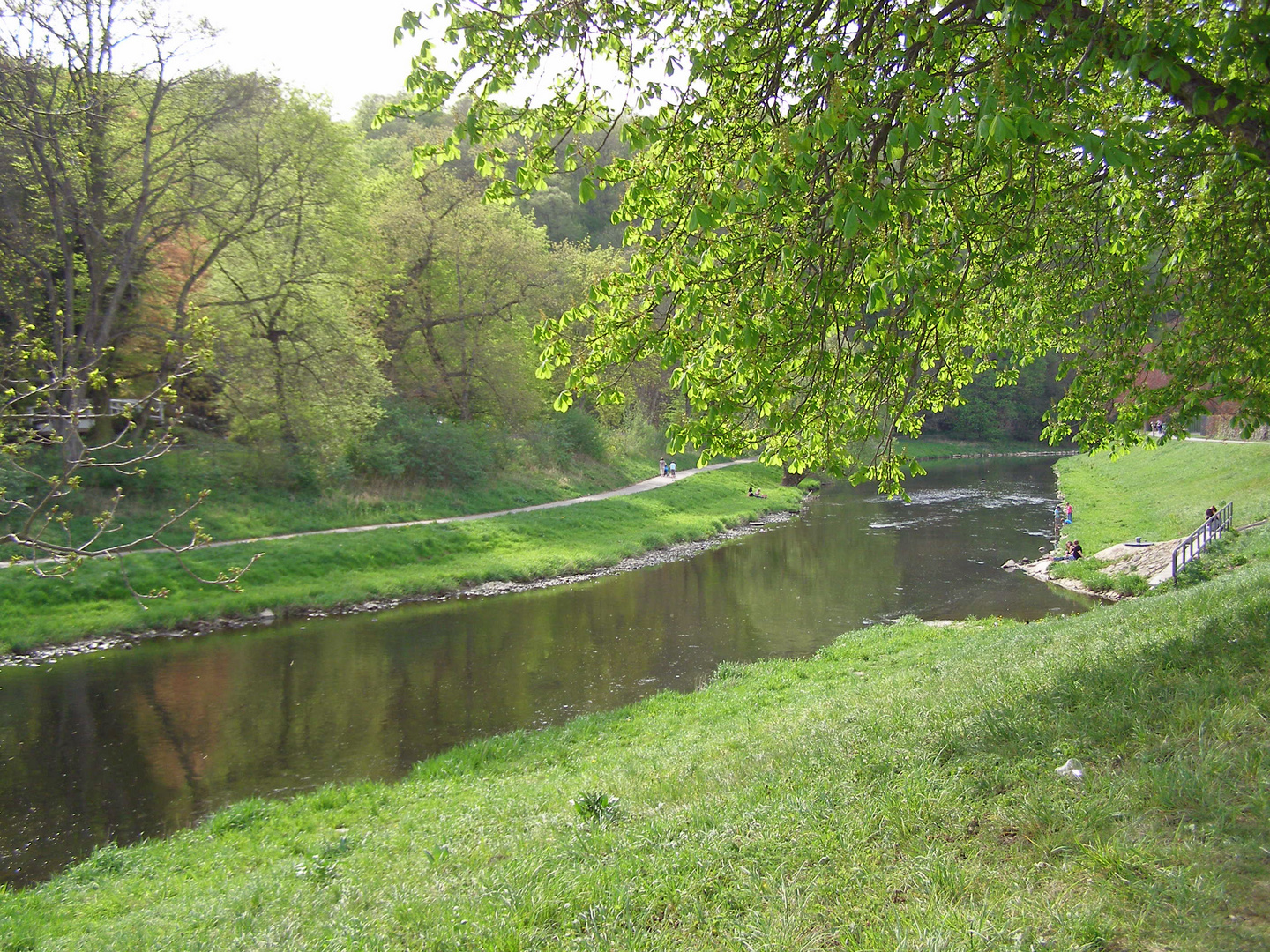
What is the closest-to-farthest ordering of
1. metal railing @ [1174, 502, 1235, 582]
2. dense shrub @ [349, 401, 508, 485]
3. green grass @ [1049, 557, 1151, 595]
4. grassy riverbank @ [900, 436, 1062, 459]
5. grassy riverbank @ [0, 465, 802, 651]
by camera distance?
grassy riverbank @ [0, 465, 802, 651], metal railing @ [1174, 502, 1235, 582], green grass @ [1049, 557, 1151, 595], dense shrub @ [349, 401, 508, 485], grassy riverbank @ [900, 436, 1062, 459]

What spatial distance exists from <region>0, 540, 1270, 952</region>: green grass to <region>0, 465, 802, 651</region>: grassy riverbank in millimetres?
12038

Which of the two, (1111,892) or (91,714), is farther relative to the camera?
(91,714)

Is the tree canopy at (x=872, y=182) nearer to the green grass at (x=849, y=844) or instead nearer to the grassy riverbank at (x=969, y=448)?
the green grass at (x=849, y=844)

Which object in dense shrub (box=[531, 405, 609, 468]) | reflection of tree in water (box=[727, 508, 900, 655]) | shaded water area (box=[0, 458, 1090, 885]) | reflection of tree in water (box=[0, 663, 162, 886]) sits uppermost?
dense shrub (box=[531, 405, 609, 468])

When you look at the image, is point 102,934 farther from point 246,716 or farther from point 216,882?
point 246,716

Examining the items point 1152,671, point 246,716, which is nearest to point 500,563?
point 246,716

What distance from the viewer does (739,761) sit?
293 inches

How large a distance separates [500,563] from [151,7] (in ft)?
59.0

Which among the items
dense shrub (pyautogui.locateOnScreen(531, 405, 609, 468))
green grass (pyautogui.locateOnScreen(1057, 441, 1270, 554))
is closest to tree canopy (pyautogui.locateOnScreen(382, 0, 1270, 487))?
green grass (pyautogui.locateOnScreen(1057, 441, 1270, 554))

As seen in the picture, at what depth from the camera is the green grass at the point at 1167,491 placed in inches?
1046

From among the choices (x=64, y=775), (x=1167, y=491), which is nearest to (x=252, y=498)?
(x=64, y=775)

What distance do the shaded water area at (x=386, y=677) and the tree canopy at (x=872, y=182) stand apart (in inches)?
334

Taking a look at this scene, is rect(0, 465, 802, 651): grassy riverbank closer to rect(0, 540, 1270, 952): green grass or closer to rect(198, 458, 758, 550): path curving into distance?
rect(198, 458, 758, 550): path curving into distance

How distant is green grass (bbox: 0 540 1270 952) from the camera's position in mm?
3852
